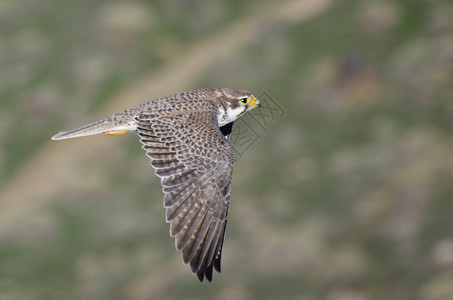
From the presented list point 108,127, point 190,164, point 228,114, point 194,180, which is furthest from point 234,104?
point 194,180

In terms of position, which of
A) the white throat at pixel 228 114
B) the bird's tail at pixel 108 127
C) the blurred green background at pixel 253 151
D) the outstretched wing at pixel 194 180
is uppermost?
the blurred green background at pixel 253 151

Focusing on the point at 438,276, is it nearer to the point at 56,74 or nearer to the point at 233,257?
the point at 233,257

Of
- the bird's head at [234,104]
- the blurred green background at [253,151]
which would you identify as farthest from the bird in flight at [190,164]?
the blurred green background at [253,151]

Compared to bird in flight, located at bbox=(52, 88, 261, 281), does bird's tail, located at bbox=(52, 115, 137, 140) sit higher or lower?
higher

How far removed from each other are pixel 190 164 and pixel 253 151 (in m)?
24.2

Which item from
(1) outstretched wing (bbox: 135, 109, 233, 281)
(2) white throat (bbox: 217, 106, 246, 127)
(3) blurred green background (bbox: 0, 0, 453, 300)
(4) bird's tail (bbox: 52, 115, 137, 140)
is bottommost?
(1) outstretched wing (bbox: 135, 109, 233, 281)

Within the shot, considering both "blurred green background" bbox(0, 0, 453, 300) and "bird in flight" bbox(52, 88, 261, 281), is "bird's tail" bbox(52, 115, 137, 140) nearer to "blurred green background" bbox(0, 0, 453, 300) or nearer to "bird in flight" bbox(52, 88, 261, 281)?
"bird in flight" bbox(52, 88, 261, 281)

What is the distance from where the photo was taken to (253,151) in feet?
139

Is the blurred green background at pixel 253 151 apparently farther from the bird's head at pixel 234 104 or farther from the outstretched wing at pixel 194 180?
the outstretched wing at pixel 194 180

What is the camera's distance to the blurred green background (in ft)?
120

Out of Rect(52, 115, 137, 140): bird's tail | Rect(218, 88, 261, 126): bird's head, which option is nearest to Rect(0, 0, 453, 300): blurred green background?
Rect(218, 88, 261, 126): bird's head

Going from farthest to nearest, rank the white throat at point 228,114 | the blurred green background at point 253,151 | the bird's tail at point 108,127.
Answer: the blurred green background at point 253,151 < the white throat at point 228,114 < the bird's tail at point 108,127

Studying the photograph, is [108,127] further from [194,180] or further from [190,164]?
[194,180]

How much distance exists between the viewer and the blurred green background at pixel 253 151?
36.5m
